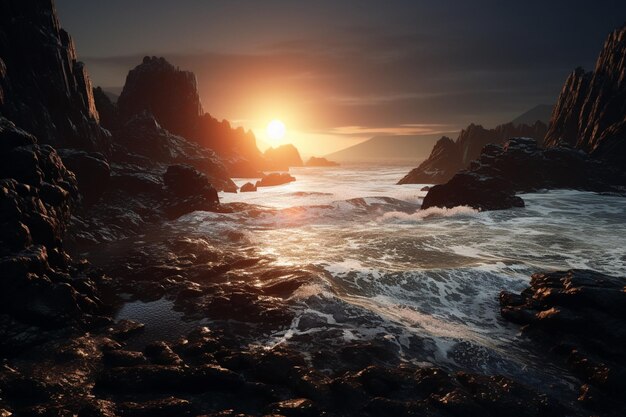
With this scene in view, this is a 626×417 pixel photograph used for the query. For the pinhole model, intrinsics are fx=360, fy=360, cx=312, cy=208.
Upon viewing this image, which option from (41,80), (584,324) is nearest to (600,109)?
(584,324)

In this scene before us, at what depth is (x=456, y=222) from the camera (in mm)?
44969

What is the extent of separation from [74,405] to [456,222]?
42.4 meters

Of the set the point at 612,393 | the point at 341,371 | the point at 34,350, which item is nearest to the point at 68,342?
the point at 34,350

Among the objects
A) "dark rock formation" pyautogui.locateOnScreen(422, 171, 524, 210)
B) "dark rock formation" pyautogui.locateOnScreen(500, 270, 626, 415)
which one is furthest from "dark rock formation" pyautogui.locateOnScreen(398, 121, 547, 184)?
"dark rock formation" pyautogui.locateOnScreen(500, 270, 626, 415)

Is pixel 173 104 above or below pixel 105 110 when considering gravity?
above

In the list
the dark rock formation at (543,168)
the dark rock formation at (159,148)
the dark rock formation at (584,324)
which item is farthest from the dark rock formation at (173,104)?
the dark rock formation at (584,324)

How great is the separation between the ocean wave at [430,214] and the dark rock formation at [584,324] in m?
28.6

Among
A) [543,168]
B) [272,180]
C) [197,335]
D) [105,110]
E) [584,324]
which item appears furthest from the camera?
[272,180]

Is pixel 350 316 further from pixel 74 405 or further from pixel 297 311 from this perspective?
pixel 74 405

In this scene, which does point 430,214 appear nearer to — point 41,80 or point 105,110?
point 41,80

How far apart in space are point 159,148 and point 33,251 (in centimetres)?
6542

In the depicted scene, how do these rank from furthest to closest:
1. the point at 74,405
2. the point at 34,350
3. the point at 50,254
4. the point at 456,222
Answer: the point at 456,222
the point at 50,254
the point at 34,350
the point at 74,405

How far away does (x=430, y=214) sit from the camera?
171 ft

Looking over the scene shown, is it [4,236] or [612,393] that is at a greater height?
[4,236]
